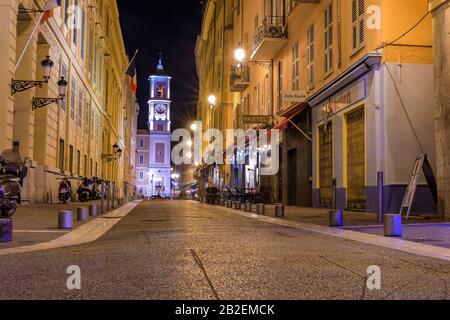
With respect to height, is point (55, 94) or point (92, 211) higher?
point (55, 94)

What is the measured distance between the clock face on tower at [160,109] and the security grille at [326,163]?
106m

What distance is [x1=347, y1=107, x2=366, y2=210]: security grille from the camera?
18281mm

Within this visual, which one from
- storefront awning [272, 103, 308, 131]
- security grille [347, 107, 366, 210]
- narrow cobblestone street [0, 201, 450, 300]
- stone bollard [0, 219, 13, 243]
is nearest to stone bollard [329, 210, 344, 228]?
narrow cobblestone street [0, 201, 450, 300]

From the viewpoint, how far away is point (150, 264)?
6.26 metres

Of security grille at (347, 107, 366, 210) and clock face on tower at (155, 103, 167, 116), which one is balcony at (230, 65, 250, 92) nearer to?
security grille at (347, 107, 366, 210)

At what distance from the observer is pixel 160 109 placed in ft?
420

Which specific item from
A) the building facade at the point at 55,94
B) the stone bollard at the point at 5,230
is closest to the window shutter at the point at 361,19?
the building facade at the point at 55,94

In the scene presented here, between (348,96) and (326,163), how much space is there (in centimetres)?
378

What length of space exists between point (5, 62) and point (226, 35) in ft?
115

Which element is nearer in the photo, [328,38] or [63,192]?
[328,38]

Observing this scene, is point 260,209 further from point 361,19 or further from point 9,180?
point 9,180

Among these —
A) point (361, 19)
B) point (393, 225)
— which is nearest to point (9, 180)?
point (393, 225)

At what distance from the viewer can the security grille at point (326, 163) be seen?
2161cm
